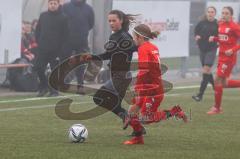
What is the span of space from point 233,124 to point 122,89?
287cm

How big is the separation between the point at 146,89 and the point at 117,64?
96cm

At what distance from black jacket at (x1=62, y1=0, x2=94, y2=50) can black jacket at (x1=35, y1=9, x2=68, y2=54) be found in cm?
143

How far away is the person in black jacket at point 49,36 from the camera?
66.6 feet

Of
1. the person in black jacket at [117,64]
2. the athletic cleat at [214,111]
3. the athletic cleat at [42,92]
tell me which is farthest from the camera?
the athletic cleat at [42,92]

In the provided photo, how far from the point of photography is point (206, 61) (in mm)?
19141

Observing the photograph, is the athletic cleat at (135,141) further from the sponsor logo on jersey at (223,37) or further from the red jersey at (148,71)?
the sponsor logo on jersey at (223,37)

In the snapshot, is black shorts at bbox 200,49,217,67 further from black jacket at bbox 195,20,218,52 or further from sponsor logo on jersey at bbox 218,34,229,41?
sponsor logo on jersey at bbox 218,34,229,41

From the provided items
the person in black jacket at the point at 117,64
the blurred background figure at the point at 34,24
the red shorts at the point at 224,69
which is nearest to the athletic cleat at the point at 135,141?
the person in black jacket at the point at 117,64

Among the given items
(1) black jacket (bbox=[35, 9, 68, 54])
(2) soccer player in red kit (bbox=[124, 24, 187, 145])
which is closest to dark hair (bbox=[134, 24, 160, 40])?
(2) soccer player in red kit (bbox=[124, 24, 187, 145])

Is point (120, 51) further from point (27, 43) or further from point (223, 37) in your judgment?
point (27, 43)

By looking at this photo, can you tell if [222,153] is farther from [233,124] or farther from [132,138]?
[233,124]

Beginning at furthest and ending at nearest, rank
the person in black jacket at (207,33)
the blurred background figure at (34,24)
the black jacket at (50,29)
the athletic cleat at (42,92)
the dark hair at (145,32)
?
the blurred background figure at (34,24) → the black jacket at (50,29) → the athletic cleat at (42,92) → the person in black jacket at (207,33) → the dark hair at (145,32)

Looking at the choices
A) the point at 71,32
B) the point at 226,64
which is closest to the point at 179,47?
the point at 71,32

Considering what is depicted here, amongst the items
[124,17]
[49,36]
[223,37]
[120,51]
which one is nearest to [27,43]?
[49,36]
